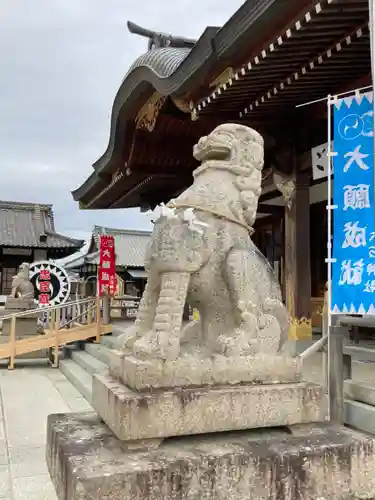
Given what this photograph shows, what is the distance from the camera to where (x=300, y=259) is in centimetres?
638

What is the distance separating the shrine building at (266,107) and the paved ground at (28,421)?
3.34 m

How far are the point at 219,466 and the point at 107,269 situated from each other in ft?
29.4

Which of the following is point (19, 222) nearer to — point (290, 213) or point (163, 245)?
point (290, 213)

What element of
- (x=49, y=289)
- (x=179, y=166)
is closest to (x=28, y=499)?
(x=179, y=166)

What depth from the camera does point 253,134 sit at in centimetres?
230

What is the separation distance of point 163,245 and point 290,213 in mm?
4699

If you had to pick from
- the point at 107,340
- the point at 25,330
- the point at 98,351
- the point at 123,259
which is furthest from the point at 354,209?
the point at 123,259

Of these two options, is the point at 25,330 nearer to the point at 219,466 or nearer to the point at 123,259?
the point at 219,466

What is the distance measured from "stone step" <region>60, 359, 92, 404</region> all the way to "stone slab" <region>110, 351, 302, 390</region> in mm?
3874

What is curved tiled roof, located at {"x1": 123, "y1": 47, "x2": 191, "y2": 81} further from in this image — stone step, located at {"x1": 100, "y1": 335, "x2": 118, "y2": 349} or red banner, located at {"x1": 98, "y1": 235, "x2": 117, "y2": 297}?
red banner, located at {"x1": 98, "y1": 235, "x2": 117, "y2": 297}

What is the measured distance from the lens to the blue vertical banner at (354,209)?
307 centimetres

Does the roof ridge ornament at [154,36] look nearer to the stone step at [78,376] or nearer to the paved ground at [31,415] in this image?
the stone step at [78,376]

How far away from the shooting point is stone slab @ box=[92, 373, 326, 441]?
180cm

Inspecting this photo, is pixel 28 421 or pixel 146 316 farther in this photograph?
pixel 28 421
